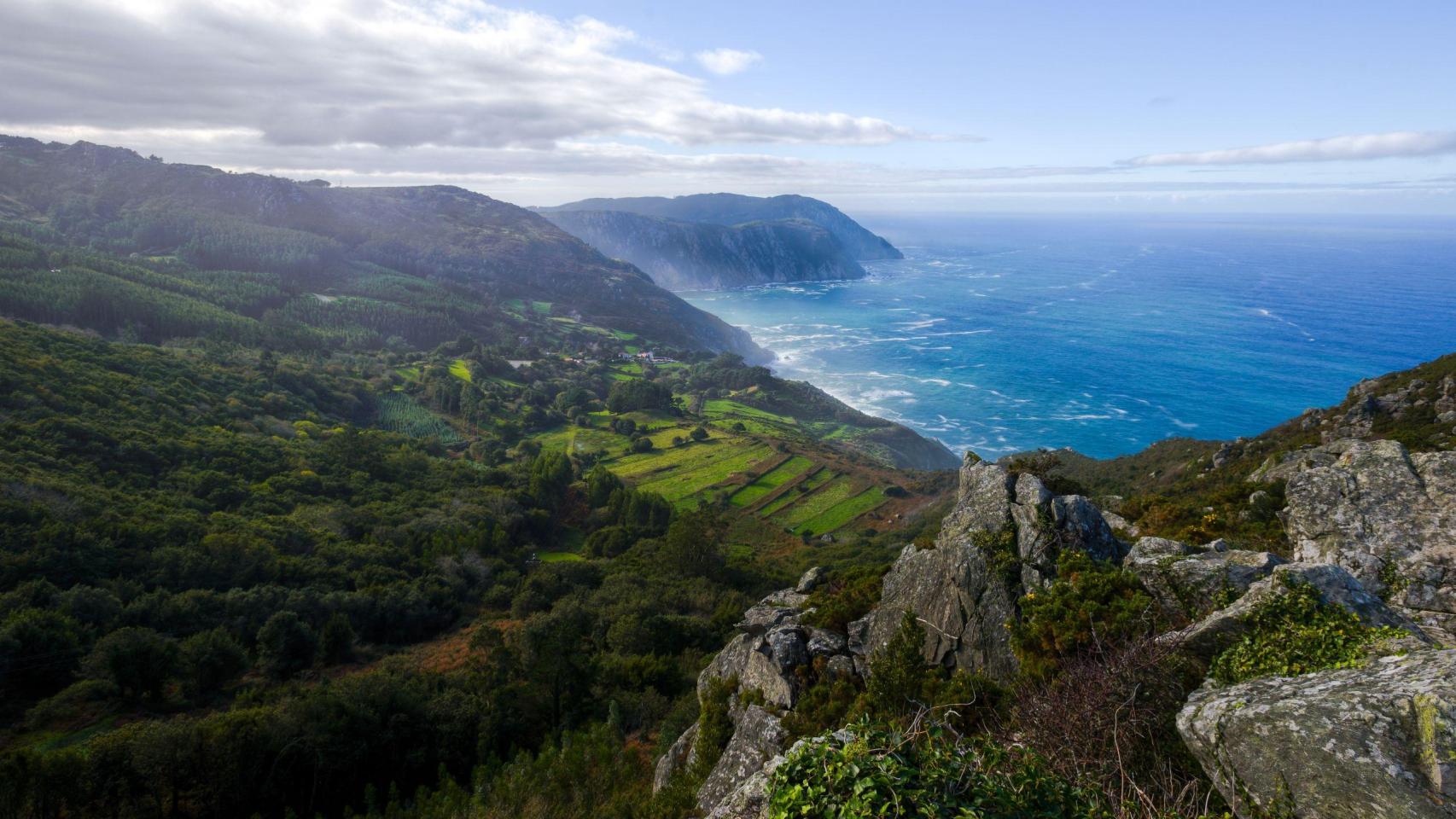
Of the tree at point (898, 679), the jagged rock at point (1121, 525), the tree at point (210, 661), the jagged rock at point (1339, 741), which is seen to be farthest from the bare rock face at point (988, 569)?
the tree at point (210, 661)

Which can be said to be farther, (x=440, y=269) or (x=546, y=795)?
(x=440, y=269)

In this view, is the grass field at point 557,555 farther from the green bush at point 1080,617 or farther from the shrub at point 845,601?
the green bush at point 1080,617

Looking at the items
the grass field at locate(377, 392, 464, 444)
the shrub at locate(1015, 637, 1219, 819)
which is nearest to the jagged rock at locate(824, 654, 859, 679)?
the shrub at locate(1015, 637, 1219, 819)

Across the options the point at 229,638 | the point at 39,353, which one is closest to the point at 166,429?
the point at 39,353

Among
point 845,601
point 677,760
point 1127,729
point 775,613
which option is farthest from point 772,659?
point 1127,729

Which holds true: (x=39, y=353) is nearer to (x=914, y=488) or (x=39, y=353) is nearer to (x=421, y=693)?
(x=421, y=693)

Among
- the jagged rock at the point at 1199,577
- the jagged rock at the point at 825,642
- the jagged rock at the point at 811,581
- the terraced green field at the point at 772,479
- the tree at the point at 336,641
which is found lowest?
the terraced green field at the point at 772,479

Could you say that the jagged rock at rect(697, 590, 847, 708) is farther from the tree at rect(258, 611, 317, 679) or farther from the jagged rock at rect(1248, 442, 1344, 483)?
the tree at rect(258, 611, 317, 679)
